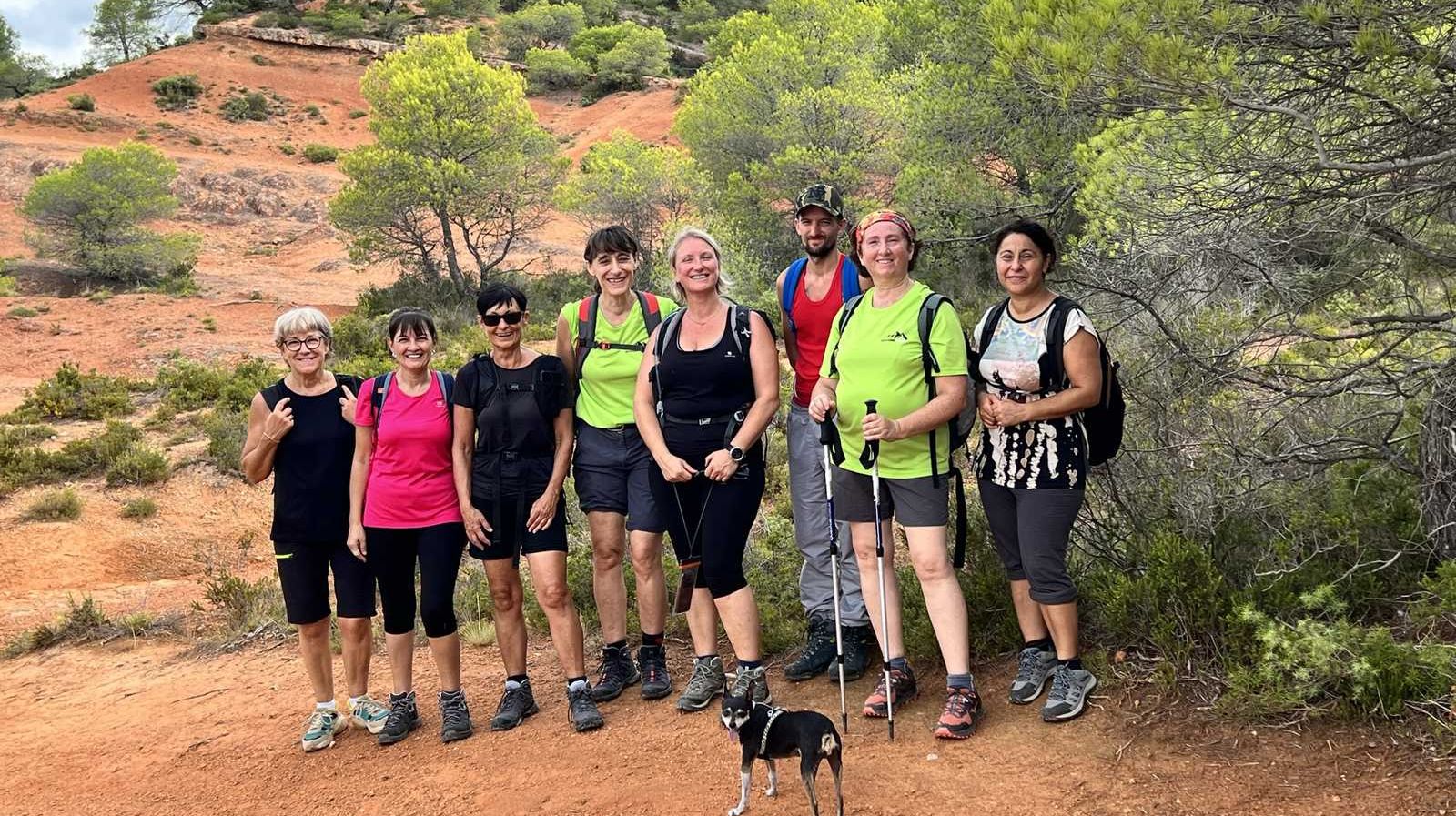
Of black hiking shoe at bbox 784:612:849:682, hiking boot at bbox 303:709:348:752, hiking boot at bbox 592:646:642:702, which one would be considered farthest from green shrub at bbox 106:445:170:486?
black hiking shoe at bbox 784:612:849:682

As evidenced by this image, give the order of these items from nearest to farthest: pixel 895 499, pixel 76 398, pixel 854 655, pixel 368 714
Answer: pixel 895 499 < pixel 854 655 < pixel 368 714 < pixel 76 398

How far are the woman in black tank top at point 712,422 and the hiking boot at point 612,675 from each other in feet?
2.41

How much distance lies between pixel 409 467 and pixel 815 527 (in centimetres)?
177

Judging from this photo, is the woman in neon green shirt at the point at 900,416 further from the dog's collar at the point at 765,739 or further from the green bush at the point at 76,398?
the green bush at the point at 76,398

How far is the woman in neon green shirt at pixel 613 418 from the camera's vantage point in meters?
4.18

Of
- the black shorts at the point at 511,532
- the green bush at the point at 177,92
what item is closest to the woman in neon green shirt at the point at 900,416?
the black shorts at the point at 511,532

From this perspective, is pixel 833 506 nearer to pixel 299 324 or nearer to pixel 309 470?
pixel 309 470

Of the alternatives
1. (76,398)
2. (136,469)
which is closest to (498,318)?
(136,469)

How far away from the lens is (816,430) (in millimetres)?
4250

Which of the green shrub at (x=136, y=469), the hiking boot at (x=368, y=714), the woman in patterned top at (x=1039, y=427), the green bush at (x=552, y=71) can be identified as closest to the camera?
the woman in patterned top at (x=1039, y=427)

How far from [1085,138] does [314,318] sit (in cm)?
749

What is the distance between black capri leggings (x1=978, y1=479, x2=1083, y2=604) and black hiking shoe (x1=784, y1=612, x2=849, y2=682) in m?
1.09

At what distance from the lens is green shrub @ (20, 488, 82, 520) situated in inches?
398

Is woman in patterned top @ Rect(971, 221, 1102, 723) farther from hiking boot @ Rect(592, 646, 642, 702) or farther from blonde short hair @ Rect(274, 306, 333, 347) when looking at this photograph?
blonde short hair @ Rect(274, 306, 333, 347)
